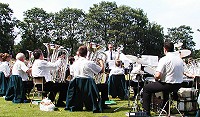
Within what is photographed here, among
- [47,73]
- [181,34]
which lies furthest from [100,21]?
[47,73]

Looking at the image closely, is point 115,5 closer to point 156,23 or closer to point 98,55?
point 156,23

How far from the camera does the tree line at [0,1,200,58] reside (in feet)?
231

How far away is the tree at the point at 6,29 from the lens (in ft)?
217

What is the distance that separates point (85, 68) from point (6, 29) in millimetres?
62586

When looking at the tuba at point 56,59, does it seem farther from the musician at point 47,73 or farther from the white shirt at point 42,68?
the white shirt at point 42,68

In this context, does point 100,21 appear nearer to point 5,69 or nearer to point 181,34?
point 181,34

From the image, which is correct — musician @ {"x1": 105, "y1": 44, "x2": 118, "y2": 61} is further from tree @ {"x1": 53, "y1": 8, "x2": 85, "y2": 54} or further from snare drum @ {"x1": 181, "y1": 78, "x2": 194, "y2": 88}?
tree @ {"x1": 53, "y1": 8, "x2": 85, "y2": 54}

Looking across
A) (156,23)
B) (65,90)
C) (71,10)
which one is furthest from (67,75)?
(156,23)

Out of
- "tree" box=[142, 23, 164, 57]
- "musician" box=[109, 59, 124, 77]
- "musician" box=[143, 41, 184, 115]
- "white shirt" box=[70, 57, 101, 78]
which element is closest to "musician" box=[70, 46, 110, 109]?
"white shirt" box=[70, 57, 101, 78]

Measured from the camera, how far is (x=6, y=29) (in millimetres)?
68750

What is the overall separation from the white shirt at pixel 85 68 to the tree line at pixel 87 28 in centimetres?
6067

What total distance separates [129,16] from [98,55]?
220 ft

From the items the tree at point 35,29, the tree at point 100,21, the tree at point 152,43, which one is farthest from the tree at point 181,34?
the tree at point 35,29

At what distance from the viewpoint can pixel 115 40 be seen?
7194 centimetres
